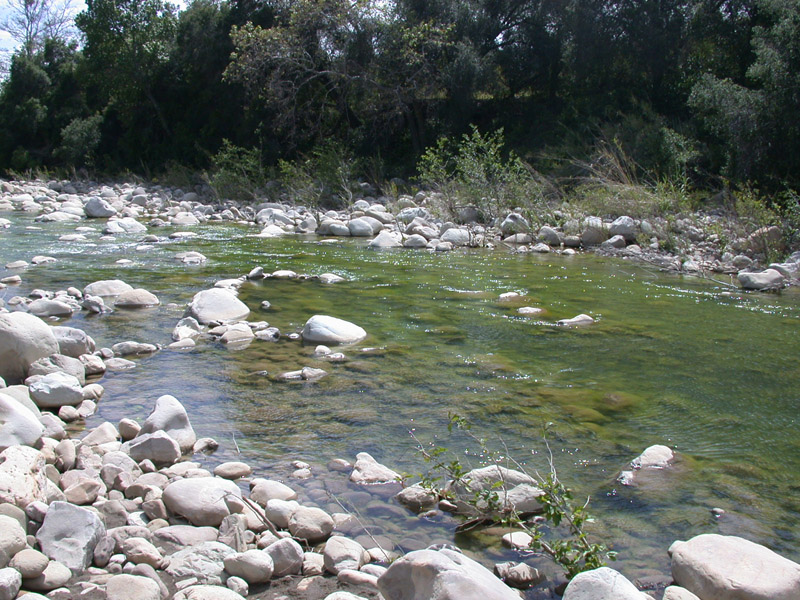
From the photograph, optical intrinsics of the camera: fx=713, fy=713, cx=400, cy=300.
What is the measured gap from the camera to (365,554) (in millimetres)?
2641

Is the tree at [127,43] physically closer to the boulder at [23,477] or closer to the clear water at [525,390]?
the clear water at [525,390]

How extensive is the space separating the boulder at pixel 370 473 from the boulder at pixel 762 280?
655 centimetres

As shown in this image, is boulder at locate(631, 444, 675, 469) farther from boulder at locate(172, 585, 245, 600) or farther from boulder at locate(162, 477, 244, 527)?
boulder at locate(172, 585, 245, 600)

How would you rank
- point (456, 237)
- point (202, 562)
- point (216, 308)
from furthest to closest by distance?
point (456, 237) < point (216, 308) < point (202, 562)

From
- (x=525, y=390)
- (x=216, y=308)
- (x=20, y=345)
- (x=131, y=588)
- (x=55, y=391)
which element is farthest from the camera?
(x=216, y=308)

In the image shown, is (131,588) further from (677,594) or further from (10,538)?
(677,594)

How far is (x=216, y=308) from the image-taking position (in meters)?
6.38

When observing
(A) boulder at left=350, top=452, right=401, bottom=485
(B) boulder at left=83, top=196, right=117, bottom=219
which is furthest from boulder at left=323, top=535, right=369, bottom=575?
(B) boulder at left=83, top=196, right=117, bottom=219

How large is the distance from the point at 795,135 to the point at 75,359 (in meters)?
13.0

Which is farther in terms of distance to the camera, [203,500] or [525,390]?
[525,390]

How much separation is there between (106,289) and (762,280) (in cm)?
733

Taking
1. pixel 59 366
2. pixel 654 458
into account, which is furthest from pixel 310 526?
pixel 59 366

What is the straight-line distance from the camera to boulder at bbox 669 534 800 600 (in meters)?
2.31

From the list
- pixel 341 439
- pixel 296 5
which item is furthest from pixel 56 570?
pixel 296 5
